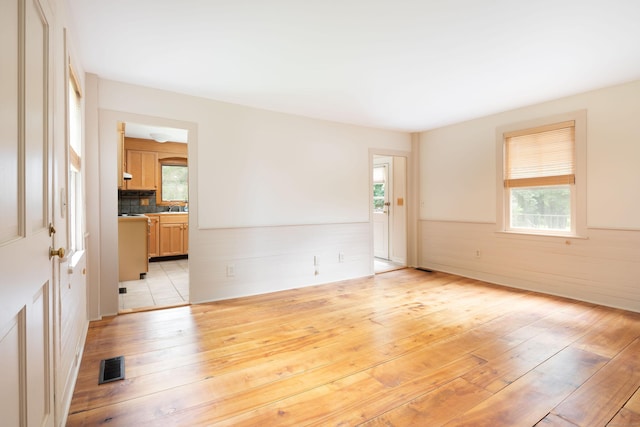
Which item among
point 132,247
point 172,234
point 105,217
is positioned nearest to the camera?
point 105,217

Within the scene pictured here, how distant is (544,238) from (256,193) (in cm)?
372

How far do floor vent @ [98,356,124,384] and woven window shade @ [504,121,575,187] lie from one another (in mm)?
4831

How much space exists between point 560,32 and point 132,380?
3926 mm

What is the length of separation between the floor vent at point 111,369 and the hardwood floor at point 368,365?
0.04 m

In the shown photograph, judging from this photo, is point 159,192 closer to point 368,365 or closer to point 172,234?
point 172,234

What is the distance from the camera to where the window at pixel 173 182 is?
276 inches

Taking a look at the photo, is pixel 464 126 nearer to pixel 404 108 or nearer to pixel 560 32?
pixel 404 108

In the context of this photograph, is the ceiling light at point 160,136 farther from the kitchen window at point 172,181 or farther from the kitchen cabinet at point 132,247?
the kitchen cabinet at point 132,247

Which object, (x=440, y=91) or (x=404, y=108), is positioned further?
(x=404, y=108)

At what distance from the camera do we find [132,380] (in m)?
2.13

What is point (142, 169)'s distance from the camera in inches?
263

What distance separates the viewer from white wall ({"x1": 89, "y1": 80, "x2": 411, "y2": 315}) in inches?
132

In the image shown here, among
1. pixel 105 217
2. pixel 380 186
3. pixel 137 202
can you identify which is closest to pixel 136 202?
pixel 137 202

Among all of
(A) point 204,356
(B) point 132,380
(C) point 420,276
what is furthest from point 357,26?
(C) point 420,276
